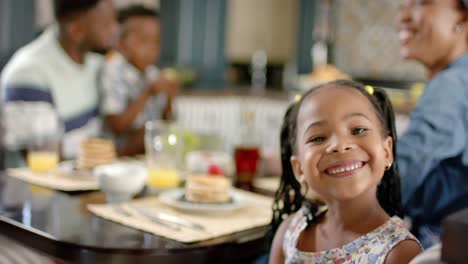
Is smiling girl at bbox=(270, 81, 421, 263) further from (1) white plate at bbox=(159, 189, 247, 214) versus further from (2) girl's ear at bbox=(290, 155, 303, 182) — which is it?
(1) white plate at bbox=(159, 189, 247, 214)

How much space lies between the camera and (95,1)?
256cm

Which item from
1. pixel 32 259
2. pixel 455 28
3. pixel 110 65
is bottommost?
pixel 32 259

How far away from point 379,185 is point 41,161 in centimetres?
111

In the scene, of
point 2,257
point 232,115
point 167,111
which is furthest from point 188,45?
point 2,257

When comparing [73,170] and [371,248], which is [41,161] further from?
[371,248]

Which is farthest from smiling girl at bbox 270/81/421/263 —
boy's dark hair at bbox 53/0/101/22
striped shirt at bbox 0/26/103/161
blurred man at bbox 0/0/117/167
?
boy's dark hair at bbox 53/0/101/22

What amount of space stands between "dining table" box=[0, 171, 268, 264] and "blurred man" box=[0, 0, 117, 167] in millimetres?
751

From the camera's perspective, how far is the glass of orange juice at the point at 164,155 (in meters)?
1.82

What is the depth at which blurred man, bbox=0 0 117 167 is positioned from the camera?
226 centimetres

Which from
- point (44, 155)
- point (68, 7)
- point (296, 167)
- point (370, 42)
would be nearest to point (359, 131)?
point (296, 167)

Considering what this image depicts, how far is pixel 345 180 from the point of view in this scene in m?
1.14

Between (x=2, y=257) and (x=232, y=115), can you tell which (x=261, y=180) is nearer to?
(x=2, y=257)

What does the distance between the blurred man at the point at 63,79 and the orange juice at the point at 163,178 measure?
0.61 m

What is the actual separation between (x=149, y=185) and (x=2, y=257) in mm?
493
